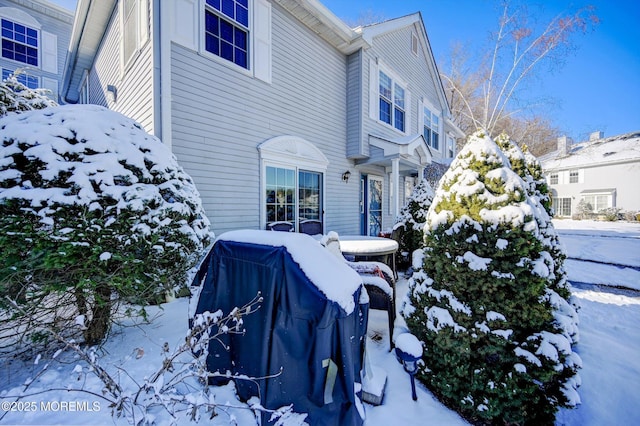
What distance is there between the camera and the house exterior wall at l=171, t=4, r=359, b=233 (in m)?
4.73

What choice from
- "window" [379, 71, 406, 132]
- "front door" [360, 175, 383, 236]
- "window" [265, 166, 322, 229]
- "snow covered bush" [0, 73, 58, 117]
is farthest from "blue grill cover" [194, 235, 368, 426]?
"window" [379, 71, 406, 132]

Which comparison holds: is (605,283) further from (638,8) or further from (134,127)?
(638,8)

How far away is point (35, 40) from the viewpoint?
11.5 m

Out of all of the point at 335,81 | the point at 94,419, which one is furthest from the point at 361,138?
the point at 94,419

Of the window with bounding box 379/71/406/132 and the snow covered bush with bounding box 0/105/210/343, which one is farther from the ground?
the window with bounding box 379/71/406/132

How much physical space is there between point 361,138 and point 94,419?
7.65 metres

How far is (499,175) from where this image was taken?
2297mm

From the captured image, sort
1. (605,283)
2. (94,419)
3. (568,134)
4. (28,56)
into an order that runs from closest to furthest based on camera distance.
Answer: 1. (94,419)
2. (605,283)
3. (28,56)
4. (568,134)

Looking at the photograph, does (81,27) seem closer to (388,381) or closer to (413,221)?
(413,221)

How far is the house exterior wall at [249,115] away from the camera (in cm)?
473

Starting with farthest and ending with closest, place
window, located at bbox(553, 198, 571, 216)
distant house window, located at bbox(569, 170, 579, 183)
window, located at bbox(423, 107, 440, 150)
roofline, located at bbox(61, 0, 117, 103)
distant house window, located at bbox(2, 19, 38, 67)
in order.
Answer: window, located at bbox(553, 198, 571, 216)
distant house window, located at bbox(569, 170, 579, 183)
window, located at bbox(423, 107, 440, 150)
distant house window, located at bbox(2, 19, 38, 67)
roofline, located at bbox(61, 0, 117, 103)

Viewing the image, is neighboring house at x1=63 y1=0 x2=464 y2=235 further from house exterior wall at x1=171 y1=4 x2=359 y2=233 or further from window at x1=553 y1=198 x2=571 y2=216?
window at x1=553 y1=198 x2=571 y2=216

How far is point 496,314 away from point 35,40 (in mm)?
18415

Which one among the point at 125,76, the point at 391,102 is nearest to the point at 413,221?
the point at 391,102
